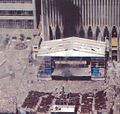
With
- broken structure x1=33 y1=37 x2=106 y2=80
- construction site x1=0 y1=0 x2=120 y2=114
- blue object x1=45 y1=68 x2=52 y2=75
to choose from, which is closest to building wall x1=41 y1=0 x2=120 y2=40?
construction site x1=0 y1=0 x2=120 y2=114

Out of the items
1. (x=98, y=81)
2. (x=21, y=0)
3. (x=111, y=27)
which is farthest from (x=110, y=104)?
(x=21, y=0)

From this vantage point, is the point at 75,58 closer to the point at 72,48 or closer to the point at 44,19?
the point at 72,48

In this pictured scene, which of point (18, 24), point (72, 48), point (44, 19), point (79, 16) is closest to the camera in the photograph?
point (72, 48)

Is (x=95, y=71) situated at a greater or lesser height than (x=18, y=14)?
lesser

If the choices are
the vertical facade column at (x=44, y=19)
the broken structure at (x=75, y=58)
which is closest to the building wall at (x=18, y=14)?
the vertical facade column at (x=44, y=19)

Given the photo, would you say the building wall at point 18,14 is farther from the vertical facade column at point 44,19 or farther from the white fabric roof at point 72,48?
the white fabric roof at point 72,48

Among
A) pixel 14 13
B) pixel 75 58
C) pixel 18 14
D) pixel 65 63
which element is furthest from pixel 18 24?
pixel 75 58
